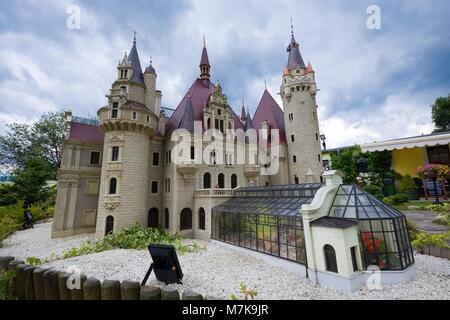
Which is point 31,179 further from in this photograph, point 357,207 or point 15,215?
point 357,207

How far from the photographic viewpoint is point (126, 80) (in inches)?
890

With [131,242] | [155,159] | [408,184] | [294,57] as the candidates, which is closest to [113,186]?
[155,159]

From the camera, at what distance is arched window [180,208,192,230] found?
20.7 meters

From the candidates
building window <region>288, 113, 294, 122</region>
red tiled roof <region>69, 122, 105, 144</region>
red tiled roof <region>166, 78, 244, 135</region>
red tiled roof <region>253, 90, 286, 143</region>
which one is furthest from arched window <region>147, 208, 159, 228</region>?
building window <region>288, 113, 294, 122</region>

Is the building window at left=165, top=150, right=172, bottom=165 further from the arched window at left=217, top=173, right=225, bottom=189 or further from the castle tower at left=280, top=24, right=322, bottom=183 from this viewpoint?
the castle tower at left=280, top=24, right=322, bottom=183

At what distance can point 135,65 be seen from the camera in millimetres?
24391

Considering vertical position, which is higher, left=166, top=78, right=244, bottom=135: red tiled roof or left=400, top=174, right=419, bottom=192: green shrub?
left=166, top=78, right=244, bottom=135: red tiled roof

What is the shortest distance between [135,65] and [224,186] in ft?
60.1

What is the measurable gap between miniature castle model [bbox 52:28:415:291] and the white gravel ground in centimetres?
70

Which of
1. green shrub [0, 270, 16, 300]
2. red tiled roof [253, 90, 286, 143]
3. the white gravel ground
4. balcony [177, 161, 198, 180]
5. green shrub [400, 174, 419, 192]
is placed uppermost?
red tiled roof [253, 90, 286, 143]

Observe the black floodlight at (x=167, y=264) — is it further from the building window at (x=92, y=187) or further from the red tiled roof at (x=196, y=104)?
the building window at (x=92, y=187)

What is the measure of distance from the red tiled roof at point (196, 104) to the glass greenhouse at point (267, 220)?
11023mm
